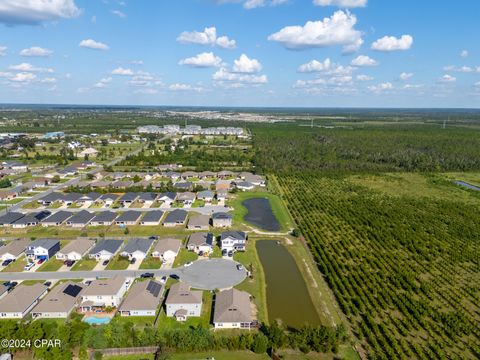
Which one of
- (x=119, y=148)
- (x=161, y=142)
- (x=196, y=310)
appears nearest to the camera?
(x=196, y=310)

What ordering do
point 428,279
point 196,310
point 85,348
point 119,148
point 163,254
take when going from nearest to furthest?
point 85,348 → point 196,310 → point 428,279 → point 163,254 → point 119,148

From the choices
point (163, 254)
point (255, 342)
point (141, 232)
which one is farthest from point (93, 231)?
point (255, 342)

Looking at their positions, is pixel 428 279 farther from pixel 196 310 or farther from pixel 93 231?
pixel 93 231

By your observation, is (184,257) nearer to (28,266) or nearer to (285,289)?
(285,289)

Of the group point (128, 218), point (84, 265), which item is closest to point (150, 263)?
point (84, 265)

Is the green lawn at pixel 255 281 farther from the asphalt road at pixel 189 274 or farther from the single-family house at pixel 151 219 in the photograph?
the single-family house at pixel 151 219

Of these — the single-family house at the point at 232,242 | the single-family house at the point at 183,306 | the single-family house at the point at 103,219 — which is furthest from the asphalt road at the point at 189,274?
the single-family house at the point at 103,219

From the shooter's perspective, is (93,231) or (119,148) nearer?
(93,231)
